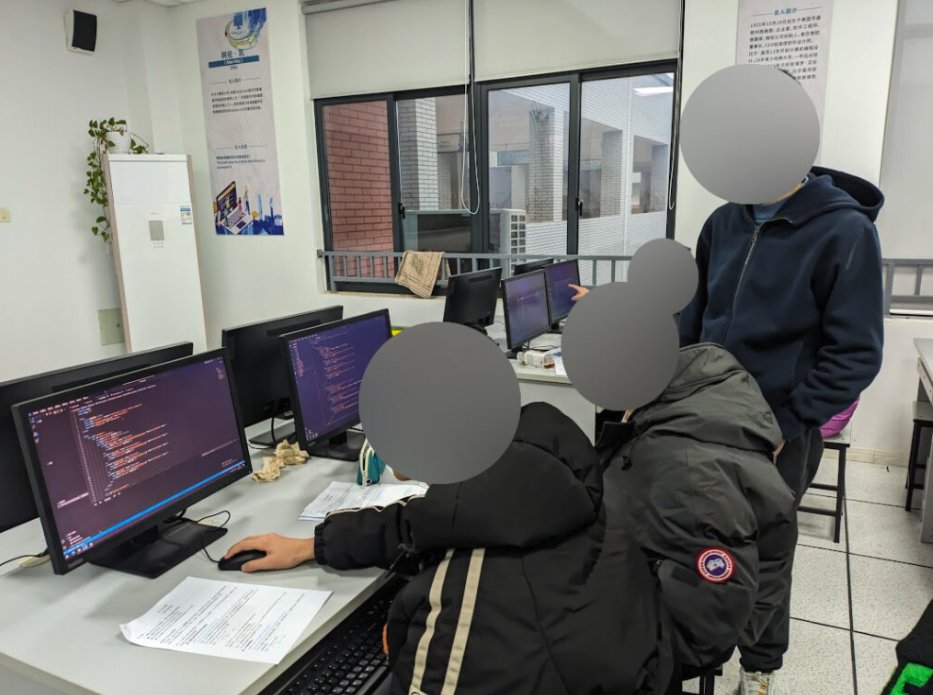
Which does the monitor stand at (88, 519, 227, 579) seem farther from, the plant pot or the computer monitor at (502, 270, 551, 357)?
the plant pot

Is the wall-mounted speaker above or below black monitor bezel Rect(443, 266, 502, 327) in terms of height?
above

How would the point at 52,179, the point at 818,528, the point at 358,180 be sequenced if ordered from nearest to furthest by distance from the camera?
the point at 818,528
the point at 52,179
the point at 358,180

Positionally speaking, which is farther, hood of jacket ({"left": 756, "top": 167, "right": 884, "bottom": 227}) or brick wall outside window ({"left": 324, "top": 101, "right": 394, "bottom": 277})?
brick wall outside window ({"left": 324, "top": 101, "right": 394, "bottom": 277})

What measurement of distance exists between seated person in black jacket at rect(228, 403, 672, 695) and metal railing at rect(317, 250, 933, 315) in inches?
113

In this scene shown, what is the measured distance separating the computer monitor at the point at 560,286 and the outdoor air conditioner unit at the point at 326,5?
7.51 ft

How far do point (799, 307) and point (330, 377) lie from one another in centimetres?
127

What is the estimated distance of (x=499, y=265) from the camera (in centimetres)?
435

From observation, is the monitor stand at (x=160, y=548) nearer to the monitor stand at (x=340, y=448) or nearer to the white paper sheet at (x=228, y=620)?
the white paper sheet at (x=228, y=620)

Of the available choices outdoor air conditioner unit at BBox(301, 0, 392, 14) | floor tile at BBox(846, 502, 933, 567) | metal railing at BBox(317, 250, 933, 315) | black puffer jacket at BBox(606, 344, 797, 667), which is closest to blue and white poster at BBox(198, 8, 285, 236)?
outdoor air conditioner unit at BBox(301, 0, 392, 14)

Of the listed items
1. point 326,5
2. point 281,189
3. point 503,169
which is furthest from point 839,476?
point 326,5

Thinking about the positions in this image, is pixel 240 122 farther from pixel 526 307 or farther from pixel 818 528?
pixel 818 528

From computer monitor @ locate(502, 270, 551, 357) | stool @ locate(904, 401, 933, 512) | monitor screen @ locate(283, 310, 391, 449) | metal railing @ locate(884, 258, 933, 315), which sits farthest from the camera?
metal railing @ locate(884, 258, 933, 315)

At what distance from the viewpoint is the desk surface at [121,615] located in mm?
1000

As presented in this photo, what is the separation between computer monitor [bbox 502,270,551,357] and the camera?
10.1 feet
